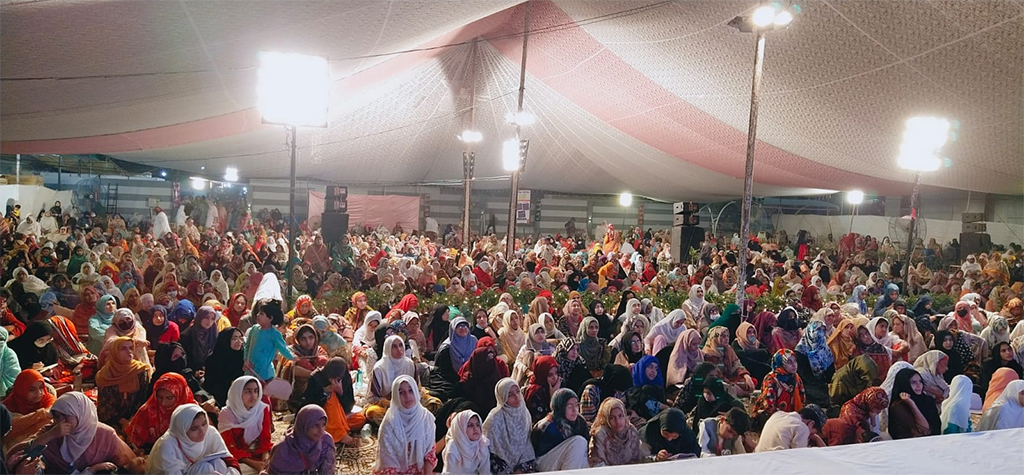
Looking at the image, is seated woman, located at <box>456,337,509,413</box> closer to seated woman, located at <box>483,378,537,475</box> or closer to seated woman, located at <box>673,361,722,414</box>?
seated woman, located at <box>483,378,537,475</box>

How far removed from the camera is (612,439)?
3484 millimetres

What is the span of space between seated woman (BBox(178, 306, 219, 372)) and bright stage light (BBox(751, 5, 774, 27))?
183 inches

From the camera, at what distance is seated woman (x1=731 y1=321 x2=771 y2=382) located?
5.19 meters

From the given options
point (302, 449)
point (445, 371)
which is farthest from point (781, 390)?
point (302, 449)

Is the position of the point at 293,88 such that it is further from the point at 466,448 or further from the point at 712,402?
the point at 712,402

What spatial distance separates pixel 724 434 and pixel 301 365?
2728 mm

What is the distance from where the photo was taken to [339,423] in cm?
397

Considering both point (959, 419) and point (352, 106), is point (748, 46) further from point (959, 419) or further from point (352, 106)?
point (352, 106)

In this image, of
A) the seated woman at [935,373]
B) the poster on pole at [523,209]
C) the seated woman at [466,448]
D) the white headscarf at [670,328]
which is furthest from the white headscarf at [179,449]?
the poster on pole at [523,209]

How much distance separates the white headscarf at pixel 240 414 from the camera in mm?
3492

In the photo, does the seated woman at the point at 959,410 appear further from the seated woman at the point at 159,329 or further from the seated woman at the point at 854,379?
the seated woman at the point at 159,329

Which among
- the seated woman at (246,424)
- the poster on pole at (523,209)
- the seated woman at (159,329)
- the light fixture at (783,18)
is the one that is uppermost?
the light fixture at (783,18)

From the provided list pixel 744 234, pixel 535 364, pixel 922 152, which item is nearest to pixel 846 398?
pixel 744 234

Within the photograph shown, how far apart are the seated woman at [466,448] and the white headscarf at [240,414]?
3.46 ft
